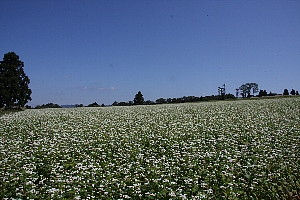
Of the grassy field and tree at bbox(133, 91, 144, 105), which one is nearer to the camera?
the grassy field

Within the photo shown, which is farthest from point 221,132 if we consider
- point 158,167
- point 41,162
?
point 41,162

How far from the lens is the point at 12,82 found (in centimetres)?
3441

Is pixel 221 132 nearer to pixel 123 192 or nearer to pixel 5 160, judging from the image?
pixel 123 192

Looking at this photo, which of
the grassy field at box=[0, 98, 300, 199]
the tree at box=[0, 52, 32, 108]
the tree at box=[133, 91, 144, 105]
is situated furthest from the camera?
the tree at box=[133, 91, 144, 105]

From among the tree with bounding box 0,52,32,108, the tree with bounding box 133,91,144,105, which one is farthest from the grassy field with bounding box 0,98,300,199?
the tree with bounding box 133,91,144,105

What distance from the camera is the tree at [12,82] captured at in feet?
112

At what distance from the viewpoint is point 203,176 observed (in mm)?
6461

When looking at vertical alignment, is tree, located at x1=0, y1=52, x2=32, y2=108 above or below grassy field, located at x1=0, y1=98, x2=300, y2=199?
above

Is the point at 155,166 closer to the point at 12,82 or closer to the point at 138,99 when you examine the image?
the point at 12,82

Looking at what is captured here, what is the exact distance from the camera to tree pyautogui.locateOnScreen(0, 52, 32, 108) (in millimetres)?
34000

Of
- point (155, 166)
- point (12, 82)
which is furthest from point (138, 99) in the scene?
point (155, 166)

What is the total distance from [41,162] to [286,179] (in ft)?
25.5

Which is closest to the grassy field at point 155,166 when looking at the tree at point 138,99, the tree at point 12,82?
the tree at point 12,82

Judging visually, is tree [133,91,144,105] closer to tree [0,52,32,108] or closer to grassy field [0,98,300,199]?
tree [0,52,32,108]
